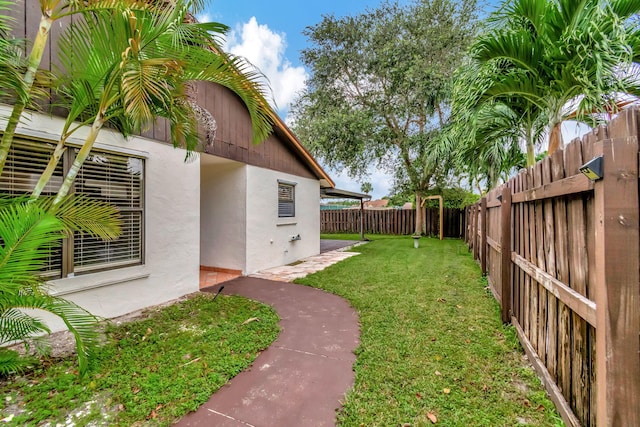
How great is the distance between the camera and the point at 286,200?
869cm

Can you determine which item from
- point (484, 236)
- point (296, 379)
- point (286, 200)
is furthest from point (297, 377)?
point (286, 200)

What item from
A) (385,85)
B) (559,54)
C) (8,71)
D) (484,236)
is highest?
(385,85)

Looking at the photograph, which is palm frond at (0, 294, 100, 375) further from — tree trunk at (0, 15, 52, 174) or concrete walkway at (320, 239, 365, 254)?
concrete walkway at (320, 239, 365, 254)

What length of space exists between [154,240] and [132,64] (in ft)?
10.3

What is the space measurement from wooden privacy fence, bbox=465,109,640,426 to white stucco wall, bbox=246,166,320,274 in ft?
18.1

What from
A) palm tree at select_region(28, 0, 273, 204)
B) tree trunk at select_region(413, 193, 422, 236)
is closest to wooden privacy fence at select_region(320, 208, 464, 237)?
tree trunk at select_region(413, 193, 422, 236)

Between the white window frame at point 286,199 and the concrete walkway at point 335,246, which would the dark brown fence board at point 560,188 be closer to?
the white window frame at point 286,199

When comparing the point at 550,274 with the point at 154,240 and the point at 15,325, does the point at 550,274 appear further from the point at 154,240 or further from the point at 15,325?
the point at 154,240

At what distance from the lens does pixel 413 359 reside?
2938 millimetres

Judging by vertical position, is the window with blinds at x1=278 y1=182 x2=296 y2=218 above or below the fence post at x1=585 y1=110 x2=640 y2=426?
above

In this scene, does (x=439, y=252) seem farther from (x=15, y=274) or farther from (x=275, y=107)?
(x=15, y=274)

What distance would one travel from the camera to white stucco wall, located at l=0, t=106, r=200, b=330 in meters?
3.78

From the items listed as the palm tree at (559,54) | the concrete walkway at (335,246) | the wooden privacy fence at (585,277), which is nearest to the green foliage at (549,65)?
the palm tree at (559,54)

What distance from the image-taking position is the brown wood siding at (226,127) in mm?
3404
